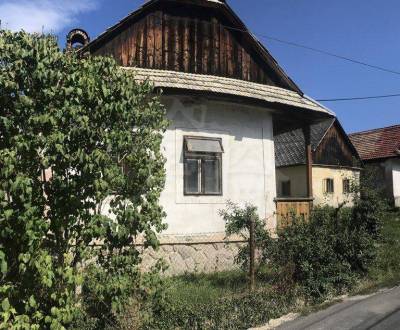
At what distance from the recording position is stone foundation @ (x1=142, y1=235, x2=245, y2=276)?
10445 millimetres

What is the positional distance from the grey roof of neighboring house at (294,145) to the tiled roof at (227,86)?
15152 millimetres

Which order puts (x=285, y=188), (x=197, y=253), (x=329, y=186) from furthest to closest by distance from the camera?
(x=329, y=186), (x=285, y=188), (x=197, y=253)

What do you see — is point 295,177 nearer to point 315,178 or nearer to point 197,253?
point 315,178

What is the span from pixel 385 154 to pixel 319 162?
487 centimetres

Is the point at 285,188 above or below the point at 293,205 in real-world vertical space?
above

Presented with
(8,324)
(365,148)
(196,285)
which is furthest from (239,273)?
(365,148)

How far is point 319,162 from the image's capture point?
28.9m

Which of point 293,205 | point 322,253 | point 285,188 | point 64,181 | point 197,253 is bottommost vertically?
point 197,253

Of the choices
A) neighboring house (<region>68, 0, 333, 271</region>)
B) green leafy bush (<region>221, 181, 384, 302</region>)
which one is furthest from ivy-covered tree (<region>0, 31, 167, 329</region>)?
neighboring house (<region>68, 0, 333, 271</region>)

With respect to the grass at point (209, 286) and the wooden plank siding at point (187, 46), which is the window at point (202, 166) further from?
the grass at point (209, 286)

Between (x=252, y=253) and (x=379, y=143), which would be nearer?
(x=252, y=253)

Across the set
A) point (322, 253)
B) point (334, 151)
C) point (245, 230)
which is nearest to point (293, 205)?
point (245, 230)

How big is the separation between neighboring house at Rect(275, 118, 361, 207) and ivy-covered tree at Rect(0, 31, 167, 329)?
23.1 metres

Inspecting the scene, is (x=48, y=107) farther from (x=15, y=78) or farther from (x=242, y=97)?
(x=242, y=97)
